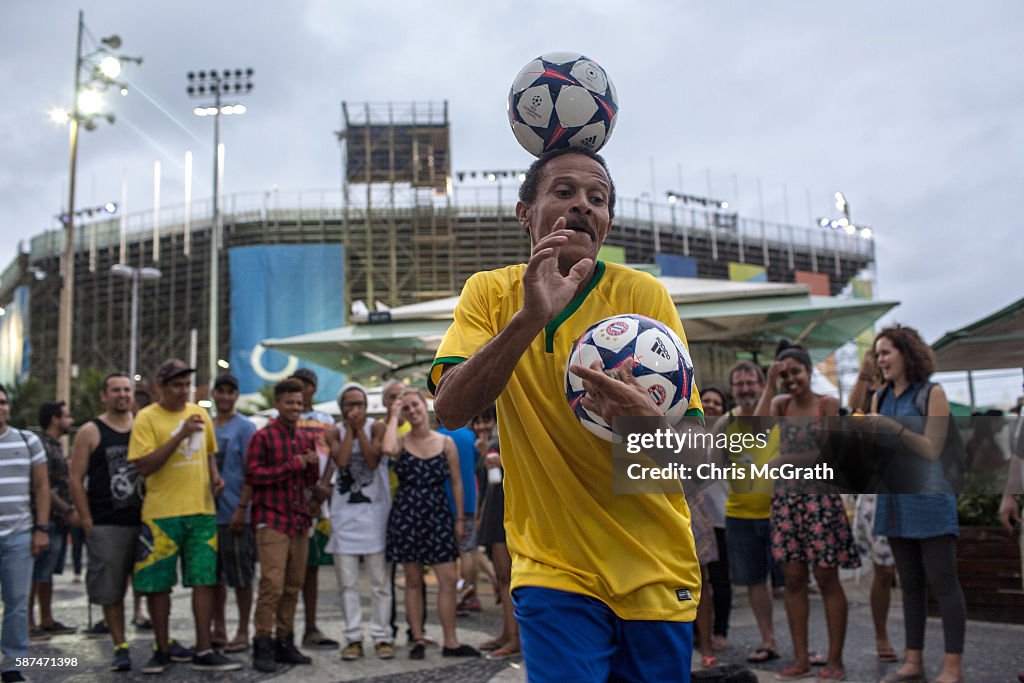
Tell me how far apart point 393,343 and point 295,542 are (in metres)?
4.44

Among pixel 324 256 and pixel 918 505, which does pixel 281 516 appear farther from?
pixel 324 256

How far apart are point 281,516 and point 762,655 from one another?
3.16m

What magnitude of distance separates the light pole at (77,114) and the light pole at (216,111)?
426cm

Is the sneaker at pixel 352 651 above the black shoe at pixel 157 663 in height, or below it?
below

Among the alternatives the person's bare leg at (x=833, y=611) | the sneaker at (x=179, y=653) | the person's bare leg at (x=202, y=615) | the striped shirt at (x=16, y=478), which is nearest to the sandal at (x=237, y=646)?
the sneaker at (x=179, y=653)

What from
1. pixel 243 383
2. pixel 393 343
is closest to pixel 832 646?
pixel 393 343

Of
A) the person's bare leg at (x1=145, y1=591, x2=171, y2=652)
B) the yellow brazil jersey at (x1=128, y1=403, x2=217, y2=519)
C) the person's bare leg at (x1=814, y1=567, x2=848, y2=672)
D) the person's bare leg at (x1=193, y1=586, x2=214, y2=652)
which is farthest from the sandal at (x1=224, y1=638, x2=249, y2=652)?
the person's bare leg at (x1=814, y1=567, x2=848, y2=672)

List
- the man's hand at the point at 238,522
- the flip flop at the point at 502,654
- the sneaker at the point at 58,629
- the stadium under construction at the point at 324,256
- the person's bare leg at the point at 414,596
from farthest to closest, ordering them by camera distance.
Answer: the stadium under construction at the point at 324,256 < the sneaker at the point at 58,629 < the man's hand at the point at 238,522 < the person's bare leg at the point at 414,596 < the flip flop at the point at 502,654

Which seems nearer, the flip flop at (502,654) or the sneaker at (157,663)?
the sneaker at (157,663)

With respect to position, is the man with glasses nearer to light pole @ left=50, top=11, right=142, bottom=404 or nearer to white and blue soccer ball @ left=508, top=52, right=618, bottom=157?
white and blue soccer ball @ left=508, top=52, right=618, bottom=157

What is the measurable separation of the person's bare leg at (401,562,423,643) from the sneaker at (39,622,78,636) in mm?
2866

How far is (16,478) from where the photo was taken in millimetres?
5336

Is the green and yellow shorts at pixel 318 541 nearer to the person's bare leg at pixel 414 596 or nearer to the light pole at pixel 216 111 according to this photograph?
the person's bare leg at pixel 414 596

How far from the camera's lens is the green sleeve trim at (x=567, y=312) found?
6.77 feet
